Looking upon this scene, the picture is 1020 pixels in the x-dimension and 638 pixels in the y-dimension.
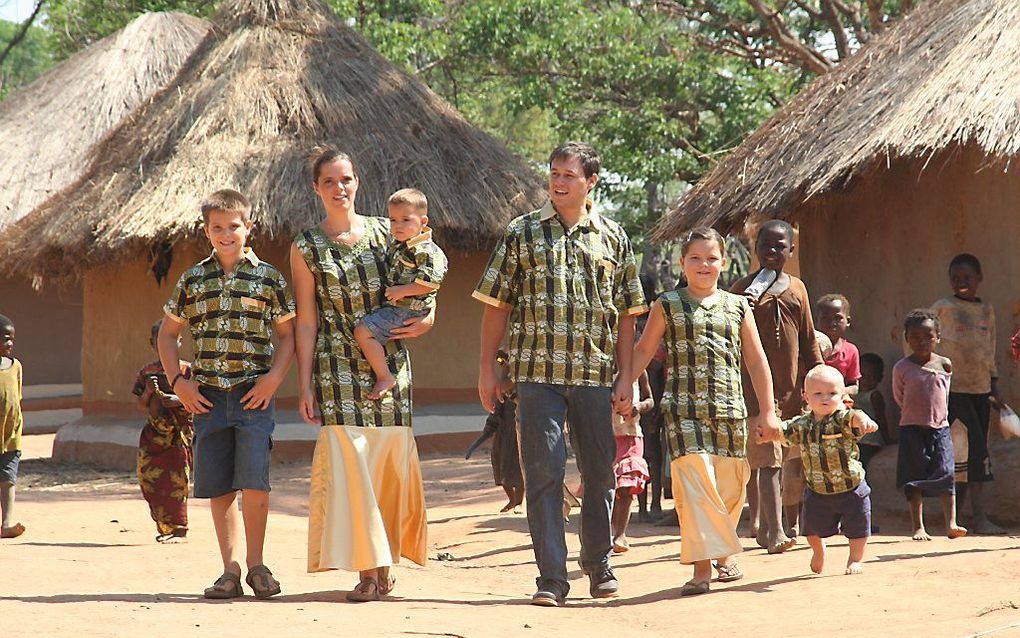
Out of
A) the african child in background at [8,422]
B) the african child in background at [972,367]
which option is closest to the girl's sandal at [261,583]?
the african child in background at [8,422]

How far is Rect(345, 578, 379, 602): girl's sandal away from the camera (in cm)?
511

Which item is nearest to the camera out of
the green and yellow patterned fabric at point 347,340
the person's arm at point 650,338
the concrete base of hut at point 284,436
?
the green and yellow patterned fabric at point 347,340

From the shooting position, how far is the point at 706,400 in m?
5.39

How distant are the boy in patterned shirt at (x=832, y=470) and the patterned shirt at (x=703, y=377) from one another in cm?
35

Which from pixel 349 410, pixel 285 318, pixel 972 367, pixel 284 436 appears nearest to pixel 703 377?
pixel 349 410

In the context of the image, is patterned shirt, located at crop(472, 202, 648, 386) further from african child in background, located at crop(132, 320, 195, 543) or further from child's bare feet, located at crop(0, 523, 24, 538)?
child's bare feet, located at crop(0, 523, 24, 538)

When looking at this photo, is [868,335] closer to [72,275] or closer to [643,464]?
[643,464]

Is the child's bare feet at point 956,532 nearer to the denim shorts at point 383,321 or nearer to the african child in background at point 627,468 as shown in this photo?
the african child in background at point 627,468

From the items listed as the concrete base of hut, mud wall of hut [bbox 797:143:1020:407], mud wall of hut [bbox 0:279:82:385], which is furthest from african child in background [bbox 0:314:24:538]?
mud wall of hut [bbox 0:279:82:385]

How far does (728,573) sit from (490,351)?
137 centimetres

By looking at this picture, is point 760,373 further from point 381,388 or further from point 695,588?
point 381,388

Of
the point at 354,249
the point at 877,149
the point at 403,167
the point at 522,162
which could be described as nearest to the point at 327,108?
the point at 403,167

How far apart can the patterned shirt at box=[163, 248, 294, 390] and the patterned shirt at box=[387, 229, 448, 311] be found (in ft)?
1.54

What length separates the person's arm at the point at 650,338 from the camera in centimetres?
545
